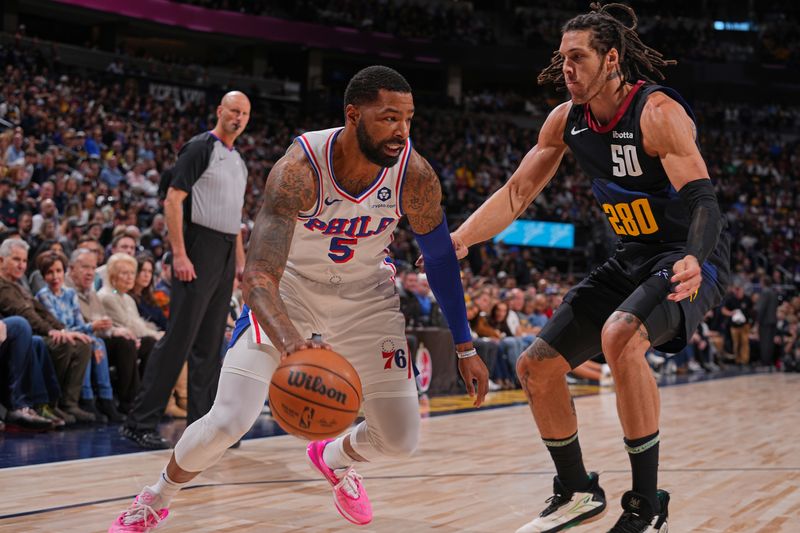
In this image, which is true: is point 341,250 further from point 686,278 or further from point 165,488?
point 686,278

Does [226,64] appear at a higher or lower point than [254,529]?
higher

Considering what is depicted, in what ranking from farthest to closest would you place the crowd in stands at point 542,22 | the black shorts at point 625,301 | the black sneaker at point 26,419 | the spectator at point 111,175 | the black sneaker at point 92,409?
the crowd in stands at point 542,22, the spectator at point 111,175, the black sneaker at point 92,409, the black sneaker at point 26,419, the black shorts at point 625,301

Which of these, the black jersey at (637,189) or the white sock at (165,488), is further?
the black jersey at (637,189)

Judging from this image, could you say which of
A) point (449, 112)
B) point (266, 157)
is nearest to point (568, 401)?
point (266, 157)

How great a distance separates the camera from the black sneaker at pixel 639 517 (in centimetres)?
350

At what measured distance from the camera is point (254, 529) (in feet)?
12.8

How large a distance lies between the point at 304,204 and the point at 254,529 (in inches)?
56.9

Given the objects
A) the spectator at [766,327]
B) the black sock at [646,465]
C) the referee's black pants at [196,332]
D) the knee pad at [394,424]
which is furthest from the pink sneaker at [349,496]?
the spectator at [766,327]

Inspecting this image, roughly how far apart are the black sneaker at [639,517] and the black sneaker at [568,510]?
29 cm

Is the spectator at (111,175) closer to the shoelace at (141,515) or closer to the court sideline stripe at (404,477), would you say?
the court sideline stripe at (404,477)

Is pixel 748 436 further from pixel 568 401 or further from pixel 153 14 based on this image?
pixel 153 14

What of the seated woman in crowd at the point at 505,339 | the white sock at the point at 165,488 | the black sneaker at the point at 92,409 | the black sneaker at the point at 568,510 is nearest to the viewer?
the white sock at the point at 165,488

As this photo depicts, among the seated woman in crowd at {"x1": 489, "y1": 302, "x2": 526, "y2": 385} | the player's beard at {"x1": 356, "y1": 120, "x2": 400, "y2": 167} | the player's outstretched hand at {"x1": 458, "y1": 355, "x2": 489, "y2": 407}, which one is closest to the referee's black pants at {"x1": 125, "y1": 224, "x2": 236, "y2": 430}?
the player's outstretched hand at {"x1": 458, "y1": 355, "x2": 489, "y2": 407}

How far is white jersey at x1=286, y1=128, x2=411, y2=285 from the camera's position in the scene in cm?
353
